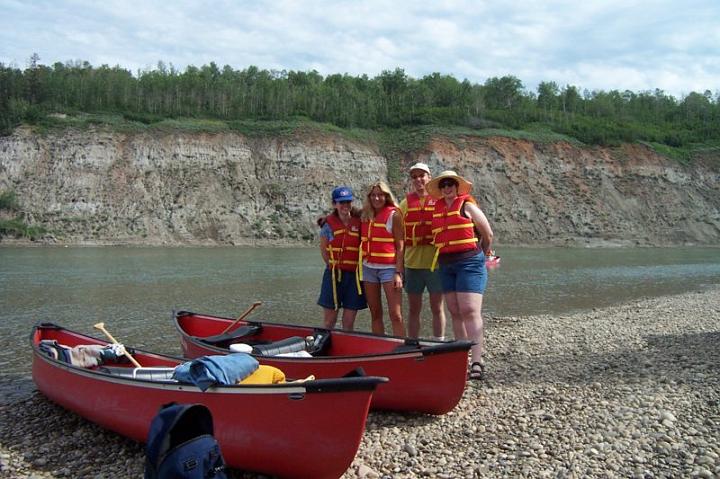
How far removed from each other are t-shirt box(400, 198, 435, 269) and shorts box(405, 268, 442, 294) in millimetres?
65

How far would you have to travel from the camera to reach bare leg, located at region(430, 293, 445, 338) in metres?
7.02

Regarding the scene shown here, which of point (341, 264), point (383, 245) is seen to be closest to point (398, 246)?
point (383, 245)

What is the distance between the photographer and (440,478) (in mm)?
4254

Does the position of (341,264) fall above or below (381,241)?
below

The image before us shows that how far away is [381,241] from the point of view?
6.77 metres

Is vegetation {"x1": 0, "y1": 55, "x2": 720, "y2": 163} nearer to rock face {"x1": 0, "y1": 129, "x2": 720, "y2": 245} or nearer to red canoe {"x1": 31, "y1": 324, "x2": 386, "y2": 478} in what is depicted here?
rock face {"x1": 0, "y1": 129, "x2": 720, "y2": 245}

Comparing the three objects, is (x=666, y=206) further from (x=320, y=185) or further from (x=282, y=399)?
(x=282, y=399)

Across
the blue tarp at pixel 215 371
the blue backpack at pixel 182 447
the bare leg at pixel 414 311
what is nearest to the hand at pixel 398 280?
the bare leg at pixel 414 311

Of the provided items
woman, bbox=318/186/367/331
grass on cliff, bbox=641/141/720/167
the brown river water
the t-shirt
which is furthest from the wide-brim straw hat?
grass on cliff, bbox=641/141/720/167

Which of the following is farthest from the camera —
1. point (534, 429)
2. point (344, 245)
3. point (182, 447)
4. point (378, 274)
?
point (344, 245)

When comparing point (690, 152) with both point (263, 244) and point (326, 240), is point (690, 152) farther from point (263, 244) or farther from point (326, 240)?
point (326, 240)

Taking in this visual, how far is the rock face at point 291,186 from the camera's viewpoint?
42.5 metres

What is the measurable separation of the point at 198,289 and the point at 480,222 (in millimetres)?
12996

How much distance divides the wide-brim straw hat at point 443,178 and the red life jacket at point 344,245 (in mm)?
1143
